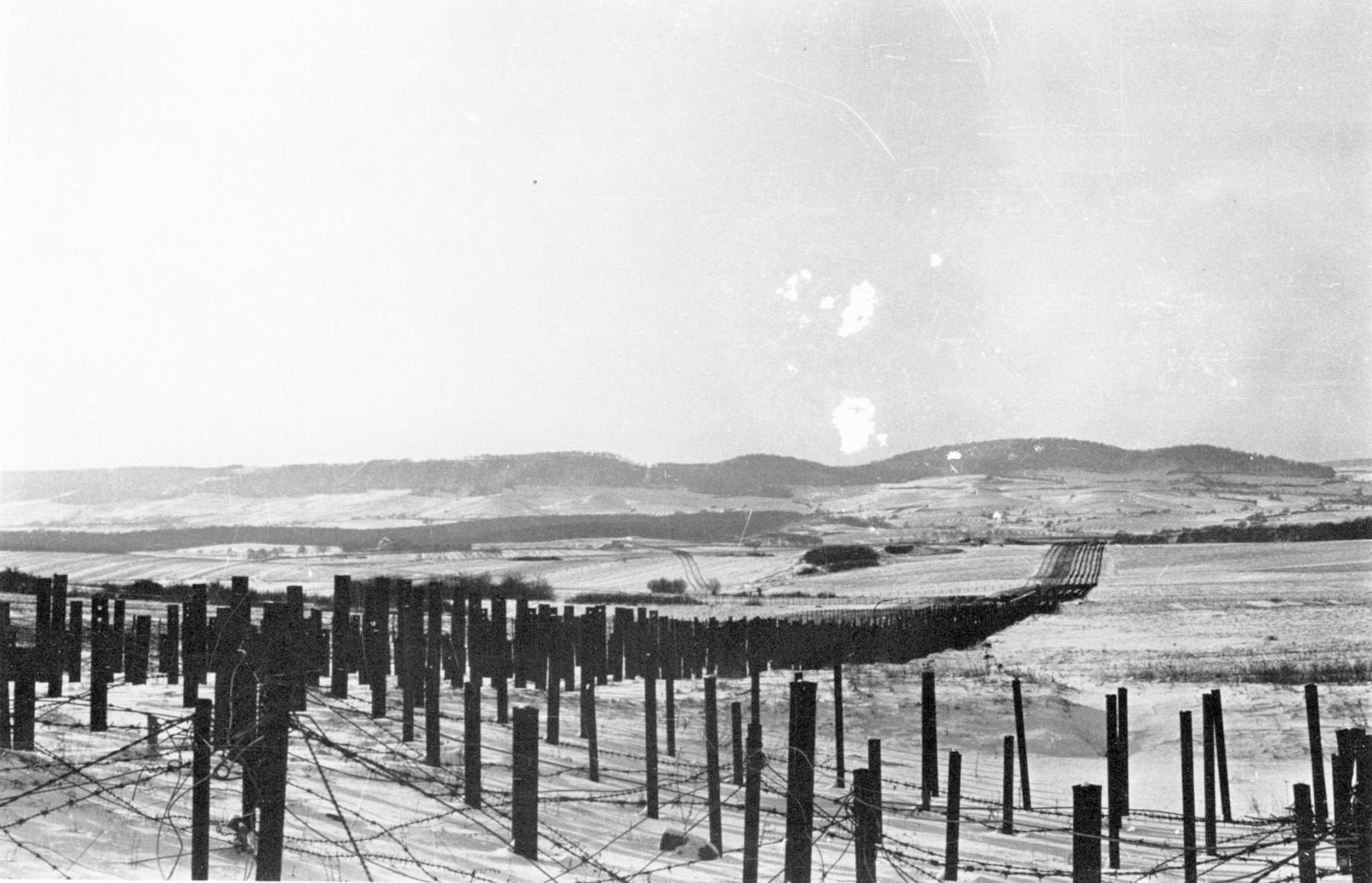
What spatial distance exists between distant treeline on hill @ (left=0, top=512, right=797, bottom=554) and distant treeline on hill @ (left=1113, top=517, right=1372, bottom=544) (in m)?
17.7

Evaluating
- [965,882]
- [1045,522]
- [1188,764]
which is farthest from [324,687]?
[1045,522]

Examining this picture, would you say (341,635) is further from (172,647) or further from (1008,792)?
(1008,792)

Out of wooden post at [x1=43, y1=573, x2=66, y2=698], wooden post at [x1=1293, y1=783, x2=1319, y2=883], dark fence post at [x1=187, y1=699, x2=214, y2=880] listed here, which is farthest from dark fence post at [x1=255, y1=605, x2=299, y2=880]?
wooden post at [x1=1293, y1=783, x2=1319, y2=883]

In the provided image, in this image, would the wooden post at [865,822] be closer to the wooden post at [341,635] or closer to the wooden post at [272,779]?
the wooden post at [272,779]

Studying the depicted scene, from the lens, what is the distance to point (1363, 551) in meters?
36.8

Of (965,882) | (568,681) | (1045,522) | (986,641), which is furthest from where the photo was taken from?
(1045,522)

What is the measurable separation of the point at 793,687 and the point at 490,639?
934 centimetres

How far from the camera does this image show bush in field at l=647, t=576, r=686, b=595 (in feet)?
136

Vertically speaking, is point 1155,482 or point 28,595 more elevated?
point 1155,482

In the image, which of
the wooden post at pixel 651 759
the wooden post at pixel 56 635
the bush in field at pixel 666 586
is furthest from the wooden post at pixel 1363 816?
the bush in field at pixel 666 586

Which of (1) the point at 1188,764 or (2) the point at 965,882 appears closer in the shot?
(2) the point at 965,882

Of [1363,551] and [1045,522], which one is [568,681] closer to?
[1363,551]

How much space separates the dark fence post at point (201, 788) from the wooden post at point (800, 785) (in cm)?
323

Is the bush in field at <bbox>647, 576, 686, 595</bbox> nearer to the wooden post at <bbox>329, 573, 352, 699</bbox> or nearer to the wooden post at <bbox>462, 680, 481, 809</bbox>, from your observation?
the wooden post at <bbox>329, 573, 352, 699</bbox>
